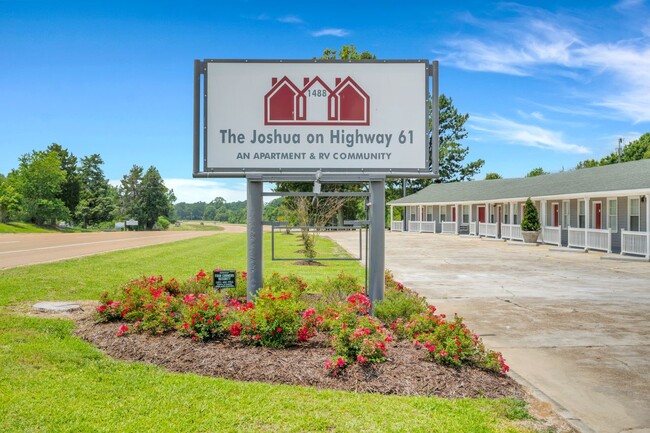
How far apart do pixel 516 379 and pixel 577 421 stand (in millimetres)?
1063

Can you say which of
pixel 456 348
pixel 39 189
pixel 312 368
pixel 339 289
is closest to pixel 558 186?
pixel 339 289

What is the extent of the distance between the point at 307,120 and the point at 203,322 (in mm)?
3383

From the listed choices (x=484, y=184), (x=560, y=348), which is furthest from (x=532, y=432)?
(x=484, y=184)

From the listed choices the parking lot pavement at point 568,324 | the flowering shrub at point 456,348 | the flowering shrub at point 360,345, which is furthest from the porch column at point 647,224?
the flowering shrub at point 360,345

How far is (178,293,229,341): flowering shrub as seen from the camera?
5.80 m

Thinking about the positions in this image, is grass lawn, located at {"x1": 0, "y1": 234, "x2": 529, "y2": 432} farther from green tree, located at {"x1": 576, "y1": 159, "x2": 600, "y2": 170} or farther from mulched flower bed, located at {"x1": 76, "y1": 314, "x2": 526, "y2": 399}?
green tree, located at {"x1": 576, "y1": 159, "x2": 600, "y2": 170}

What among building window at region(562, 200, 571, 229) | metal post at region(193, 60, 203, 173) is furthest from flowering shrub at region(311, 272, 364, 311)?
building window at region(562, 200, 571, 229)

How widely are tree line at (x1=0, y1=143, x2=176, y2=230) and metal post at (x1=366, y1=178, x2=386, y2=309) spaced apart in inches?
2250

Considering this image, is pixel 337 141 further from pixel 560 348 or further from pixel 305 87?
pixel 560 348

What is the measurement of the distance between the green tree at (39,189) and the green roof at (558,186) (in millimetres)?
41115

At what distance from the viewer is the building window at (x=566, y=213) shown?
1084 inches

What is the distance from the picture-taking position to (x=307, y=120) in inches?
289

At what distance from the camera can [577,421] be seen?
406cm

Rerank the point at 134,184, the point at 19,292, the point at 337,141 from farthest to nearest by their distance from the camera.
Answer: the point at 134,184, the point at 19,292, the point at 337,141
